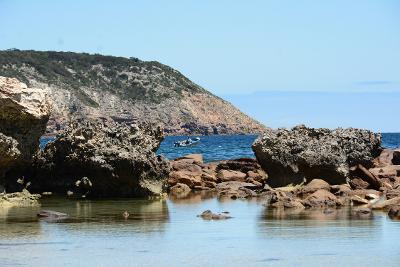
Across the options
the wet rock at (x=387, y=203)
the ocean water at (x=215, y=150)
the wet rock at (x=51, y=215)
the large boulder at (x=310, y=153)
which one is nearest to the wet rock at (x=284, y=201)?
the wet rock at (x=387, y=203)

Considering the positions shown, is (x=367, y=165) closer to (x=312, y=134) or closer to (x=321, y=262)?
(x=312, y=134)

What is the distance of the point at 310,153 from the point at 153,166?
5.40 meters

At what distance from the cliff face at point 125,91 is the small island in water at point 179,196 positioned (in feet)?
371

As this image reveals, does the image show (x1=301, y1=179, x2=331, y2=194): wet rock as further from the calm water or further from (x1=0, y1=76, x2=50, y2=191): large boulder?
the calm water

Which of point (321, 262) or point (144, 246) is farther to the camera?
point (144, 246)

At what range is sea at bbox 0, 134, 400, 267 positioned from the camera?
14305 millimetres

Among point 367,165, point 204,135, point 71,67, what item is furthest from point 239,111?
point 367,165

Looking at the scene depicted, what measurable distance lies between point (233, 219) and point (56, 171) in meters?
9.20

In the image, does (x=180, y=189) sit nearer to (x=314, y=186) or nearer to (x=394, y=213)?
(x=314, y=186)

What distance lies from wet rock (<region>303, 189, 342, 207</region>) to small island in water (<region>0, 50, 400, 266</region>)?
33 mm

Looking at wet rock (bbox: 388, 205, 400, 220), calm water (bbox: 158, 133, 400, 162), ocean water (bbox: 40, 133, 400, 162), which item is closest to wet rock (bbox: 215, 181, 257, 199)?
ocean water (bbox: 40, 133, 400, 162)

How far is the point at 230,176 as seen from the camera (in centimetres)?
3281

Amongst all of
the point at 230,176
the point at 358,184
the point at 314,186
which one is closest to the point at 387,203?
the point at 314,186

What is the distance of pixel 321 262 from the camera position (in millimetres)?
13898
